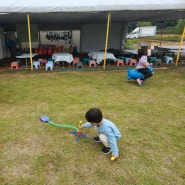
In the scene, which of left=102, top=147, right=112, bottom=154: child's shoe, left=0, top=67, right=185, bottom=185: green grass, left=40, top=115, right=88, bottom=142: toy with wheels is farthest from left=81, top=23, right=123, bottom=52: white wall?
left=102, top=147, right=112, bottom=154: child's shoe

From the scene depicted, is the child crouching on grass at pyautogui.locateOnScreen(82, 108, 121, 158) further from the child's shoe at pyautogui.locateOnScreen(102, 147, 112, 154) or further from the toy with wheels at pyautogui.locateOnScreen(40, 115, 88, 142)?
the toy with wheels at pyautogui.locateOnScreen(40, 115, 88, 142)

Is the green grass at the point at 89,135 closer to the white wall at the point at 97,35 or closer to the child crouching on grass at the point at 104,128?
the child crouching on grass at the point at 104,128

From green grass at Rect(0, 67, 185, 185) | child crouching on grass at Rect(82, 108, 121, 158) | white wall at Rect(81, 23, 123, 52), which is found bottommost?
green grass at Rect(0, 67, 185, 185)

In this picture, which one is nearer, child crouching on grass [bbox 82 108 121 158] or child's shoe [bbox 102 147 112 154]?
child crouching on grass [bbox 82 108 121 158]

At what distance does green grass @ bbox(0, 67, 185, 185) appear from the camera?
2.63 meters

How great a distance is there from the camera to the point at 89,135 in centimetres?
356

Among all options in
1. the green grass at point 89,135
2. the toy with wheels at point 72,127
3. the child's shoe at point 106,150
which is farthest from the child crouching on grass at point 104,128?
the toy with wheels at point 72,127

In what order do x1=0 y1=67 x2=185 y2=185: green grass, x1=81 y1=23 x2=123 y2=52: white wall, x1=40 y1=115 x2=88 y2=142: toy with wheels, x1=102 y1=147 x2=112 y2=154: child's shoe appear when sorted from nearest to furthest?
x1=0 y1=67 x2=185 y2=185: green grass, x1=102 y1=147 x2=112 y2=154: child's shoe, x1=40 y1=115 x2=88 y2=142: toy with wheels, x1=81 y1=23 x2=123 y2=52: white wall

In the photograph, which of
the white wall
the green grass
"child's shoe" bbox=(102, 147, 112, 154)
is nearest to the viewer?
the green grass

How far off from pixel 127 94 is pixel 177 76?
342 cm

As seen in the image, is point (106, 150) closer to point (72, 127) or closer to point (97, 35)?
point (72, 127)

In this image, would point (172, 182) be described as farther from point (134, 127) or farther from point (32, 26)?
point (32, 26)

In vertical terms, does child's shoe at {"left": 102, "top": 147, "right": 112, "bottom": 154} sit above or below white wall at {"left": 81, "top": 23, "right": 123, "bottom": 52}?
below

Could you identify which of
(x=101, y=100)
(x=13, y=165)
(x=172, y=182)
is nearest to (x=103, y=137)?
(x=172, y=182)
